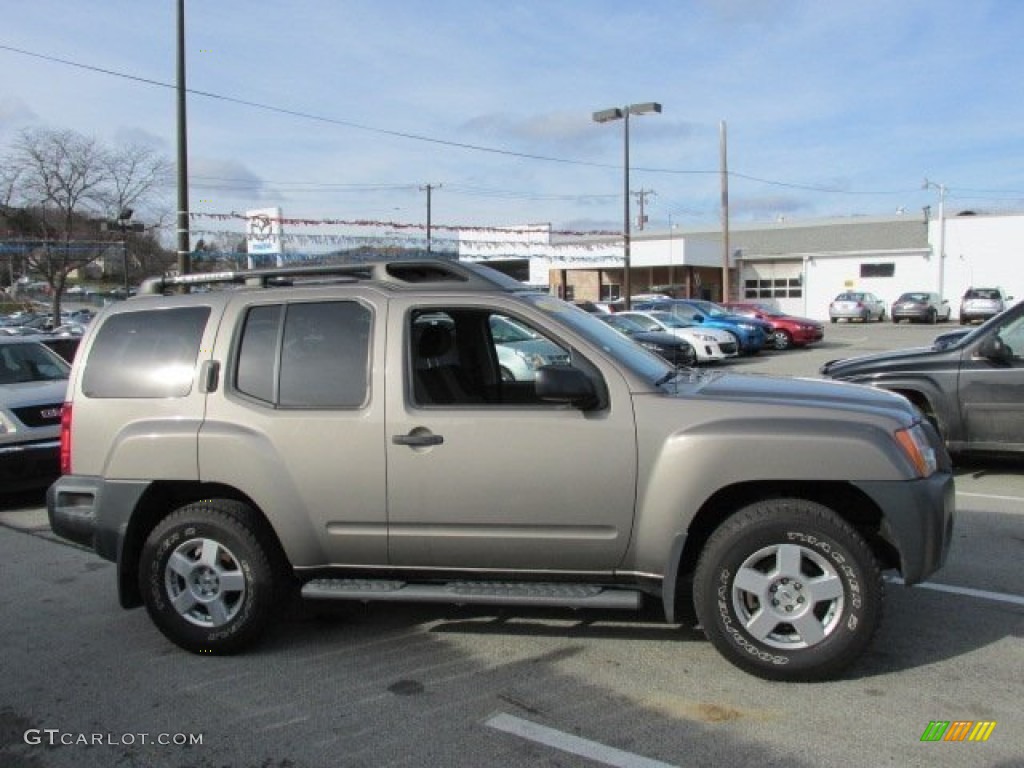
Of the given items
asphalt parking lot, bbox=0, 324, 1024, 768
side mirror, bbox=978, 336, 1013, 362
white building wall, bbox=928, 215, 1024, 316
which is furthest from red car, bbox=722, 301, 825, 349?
asphalt parking lot, bbox=0, 324, 1024, 768

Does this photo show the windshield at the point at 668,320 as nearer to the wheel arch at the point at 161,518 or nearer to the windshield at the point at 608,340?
the windshield at the point at 608,340

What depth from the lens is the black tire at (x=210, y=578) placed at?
4285mm

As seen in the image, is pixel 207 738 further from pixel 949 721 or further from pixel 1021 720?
pixel 1021 720

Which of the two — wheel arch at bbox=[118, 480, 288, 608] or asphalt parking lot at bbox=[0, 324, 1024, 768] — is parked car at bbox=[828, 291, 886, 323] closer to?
asphalt parking lot at bbox=[0, 324, 1024, 768]

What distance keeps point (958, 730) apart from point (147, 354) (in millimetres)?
4156

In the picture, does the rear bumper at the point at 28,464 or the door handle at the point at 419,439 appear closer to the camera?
the door handle at the point at 419,439

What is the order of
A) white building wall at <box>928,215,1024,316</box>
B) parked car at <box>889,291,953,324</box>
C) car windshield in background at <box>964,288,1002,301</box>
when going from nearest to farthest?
car windshield in background at <box>964,288,1002,301</box>, parked car at <box>889,291,953,324</box>, white building wall at <box>928,215,1024,316</box>

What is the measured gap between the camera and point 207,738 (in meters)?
3.54

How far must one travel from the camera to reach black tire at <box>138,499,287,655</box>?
4285mm

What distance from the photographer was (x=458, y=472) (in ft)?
13.3

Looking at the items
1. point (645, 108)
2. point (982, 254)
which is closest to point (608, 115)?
point (645, 108)

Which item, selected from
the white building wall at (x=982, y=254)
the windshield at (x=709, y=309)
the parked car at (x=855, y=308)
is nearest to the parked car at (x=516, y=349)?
the windshield at (x=709, y=309)

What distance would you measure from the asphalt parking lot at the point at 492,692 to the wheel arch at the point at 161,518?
37cm

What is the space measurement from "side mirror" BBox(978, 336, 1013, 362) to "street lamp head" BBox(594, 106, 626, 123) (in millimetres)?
20532
